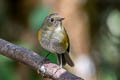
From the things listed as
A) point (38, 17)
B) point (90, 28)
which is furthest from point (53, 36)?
point (90, 28)

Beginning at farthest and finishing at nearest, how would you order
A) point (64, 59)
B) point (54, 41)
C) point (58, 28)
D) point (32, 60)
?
1. point (64, 59)
2. point (58, 28)
3. point (54, 41)
4. point (32, 60)

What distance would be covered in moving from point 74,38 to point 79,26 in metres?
0.21

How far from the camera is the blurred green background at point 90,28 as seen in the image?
18.2ft

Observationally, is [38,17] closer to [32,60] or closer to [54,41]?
[54,41]

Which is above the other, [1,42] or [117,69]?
[1,42]

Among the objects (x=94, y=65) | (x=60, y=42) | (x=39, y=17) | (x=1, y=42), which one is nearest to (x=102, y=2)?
(x=94, y=65)

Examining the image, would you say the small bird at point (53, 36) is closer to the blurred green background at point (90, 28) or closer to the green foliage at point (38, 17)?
the green foliage at point (38, 17)

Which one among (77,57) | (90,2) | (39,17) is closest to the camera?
(39,17)

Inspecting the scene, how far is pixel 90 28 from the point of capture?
5.80 m

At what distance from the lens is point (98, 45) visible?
19.2 feet

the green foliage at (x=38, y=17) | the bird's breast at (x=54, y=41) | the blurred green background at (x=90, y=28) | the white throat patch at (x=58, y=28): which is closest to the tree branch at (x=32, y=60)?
the bird's breast at (x=54, y=41)

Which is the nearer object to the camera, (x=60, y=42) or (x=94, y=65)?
(x=60, y=42)

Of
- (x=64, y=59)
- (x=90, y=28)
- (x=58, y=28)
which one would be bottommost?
(x=64, y=59)

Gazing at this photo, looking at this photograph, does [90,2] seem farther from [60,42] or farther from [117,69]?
[60,42]
